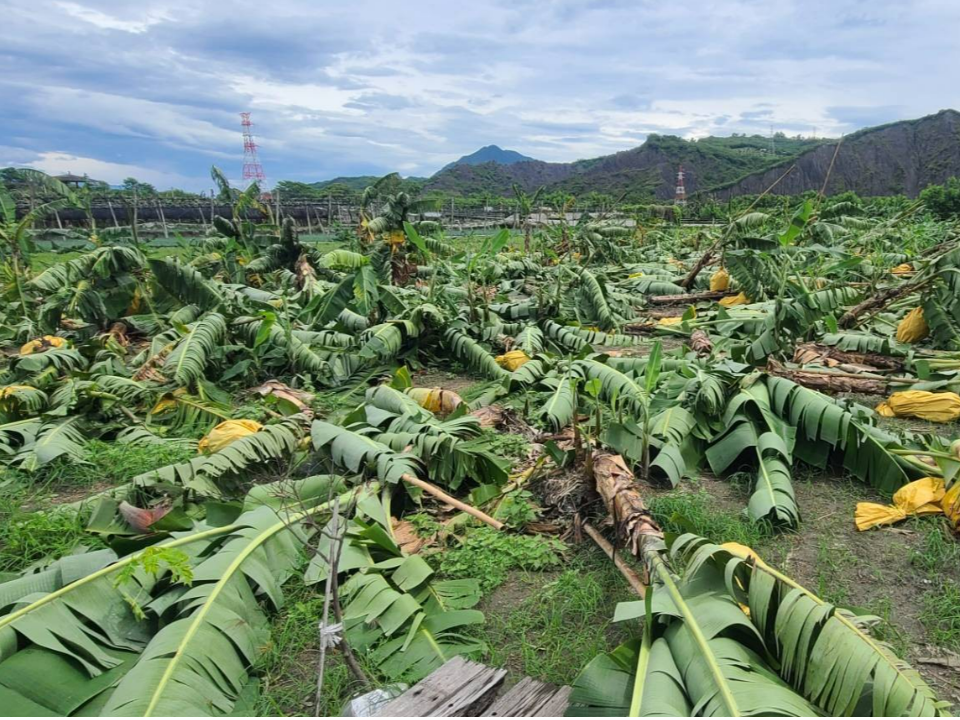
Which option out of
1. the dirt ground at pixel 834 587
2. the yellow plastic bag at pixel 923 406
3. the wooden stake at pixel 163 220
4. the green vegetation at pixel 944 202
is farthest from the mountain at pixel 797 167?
the dirt ground at pixel 834 587

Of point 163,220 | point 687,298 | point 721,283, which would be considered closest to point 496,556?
point 687,298

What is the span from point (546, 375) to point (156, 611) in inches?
170

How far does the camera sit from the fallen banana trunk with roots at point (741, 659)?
1798 millimetres

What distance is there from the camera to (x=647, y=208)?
25422 millimetres

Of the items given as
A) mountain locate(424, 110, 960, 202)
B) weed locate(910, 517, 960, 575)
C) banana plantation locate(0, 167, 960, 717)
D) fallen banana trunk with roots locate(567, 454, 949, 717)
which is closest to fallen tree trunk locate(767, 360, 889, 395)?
banana plantation locate(0, 167, 960, 717)

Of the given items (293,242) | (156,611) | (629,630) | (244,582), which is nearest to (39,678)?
(156,611)

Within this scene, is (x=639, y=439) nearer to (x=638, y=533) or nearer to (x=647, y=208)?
(x=638, y=533)

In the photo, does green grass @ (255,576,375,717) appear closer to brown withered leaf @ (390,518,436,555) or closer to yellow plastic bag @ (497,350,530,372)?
brown withered leaf @ (390,518,436,555)

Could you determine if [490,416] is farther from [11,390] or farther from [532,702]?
[11,390]

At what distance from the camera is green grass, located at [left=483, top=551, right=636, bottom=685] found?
104 inches

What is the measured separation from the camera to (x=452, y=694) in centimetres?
191

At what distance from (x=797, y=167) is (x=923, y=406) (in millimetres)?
58810

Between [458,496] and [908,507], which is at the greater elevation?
[908,507]

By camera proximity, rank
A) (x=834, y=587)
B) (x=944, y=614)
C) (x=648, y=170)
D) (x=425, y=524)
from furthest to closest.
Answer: (x=648, y=170) → (x=425, y=524) → (x=834, y=587) → (x=944, y=614)
